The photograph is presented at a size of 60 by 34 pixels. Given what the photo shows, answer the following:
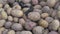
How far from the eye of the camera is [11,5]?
85cm

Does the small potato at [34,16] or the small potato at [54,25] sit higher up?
the small potato at [34,16]

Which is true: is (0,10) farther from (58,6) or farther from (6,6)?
(58,6)

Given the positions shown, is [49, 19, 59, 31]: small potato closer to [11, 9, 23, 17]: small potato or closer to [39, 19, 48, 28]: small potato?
[39, 19, 48, 28]: small potato

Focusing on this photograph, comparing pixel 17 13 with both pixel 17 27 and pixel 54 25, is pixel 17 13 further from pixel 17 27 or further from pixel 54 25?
pixel 54 25

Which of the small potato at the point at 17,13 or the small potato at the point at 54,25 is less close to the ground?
the small potato at the point at 17,13

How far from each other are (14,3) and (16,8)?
49 mm

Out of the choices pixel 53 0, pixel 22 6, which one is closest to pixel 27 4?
pixel 22 6

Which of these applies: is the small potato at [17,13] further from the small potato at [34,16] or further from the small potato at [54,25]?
A: the small potato at [54,25]

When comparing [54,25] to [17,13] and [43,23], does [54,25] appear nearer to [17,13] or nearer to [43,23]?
[43,23]

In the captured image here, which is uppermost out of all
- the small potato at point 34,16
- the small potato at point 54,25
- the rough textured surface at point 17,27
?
the small potato at point 34,16

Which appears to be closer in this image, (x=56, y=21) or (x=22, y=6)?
(x=56, y=21)

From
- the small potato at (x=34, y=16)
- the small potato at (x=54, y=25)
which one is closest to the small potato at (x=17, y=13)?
the small potato at (x=34, y=16)

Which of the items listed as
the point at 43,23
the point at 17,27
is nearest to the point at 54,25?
the point at 43,23

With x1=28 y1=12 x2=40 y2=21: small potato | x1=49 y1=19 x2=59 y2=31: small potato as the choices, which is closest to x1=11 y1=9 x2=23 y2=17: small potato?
x1=28 y1=12 x2=40 y2=21: small potato
